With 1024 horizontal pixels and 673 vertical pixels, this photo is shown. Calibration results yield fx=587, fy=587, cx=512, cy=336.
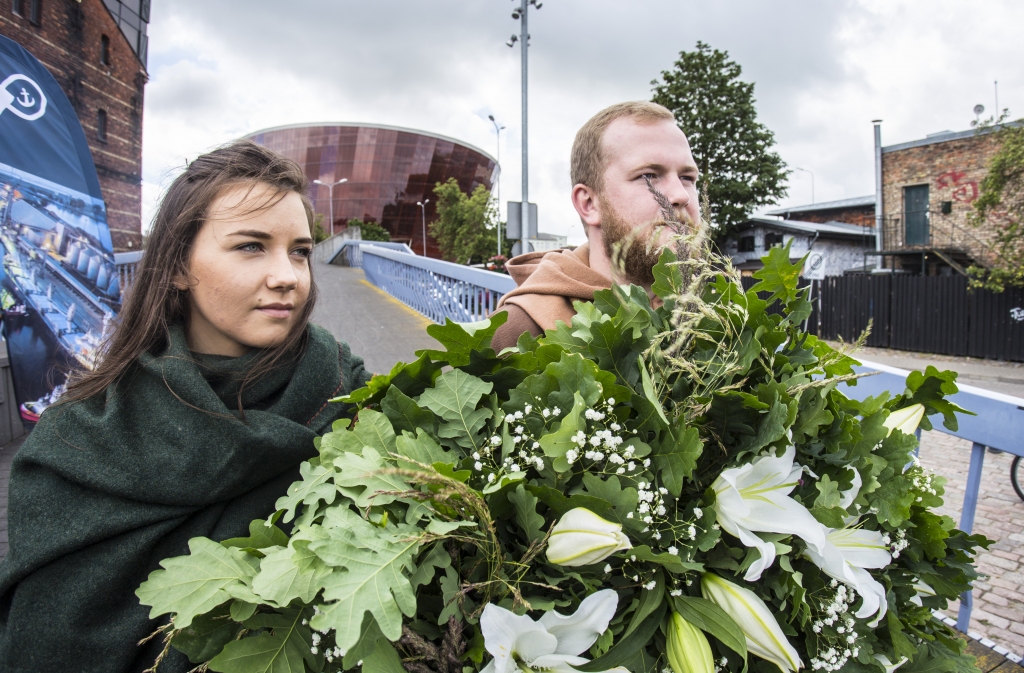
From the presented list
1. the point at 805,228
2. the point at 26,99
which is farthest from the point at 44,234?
the point at 805,228

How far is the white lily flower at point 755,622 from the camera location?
705 mm

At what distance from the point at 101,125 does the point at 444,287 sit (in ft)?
15.5

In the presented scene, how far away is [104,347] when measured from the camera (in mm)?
1842

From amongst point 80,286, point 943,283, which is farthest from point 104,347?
point 943,283

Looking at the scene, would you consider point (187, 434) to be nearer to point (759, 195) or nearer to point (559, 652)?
point (559, 652)

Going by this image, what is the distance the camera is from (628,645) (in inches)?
29.2

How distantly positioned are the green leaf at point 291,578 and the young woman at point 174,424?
2.71 ft

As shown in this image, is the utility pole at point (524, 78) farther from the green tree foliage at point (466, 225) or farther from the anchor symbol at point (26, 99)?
the green tree foliage at point (466, 225)

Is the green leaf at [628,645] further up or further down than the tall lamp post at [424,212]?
further down

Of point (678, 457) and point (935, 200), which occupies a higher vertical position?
point (935, 200)

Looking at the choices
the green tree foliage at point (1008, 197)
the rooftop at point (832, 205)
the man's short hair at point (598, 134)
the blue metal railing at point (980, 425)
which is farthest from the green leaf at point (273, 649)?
the rooftop at point (832, 205)

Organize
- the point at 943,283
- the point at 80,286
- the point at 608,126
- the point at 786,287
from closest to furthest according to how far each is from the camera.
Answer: the point at 786,287 → the point at 608,126 → the point at 80,286 → the point at 943,283

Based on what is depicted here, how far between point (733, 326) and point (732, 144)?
31.8 metres

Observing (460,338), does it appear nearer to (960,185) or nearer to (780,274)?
(780,274)
